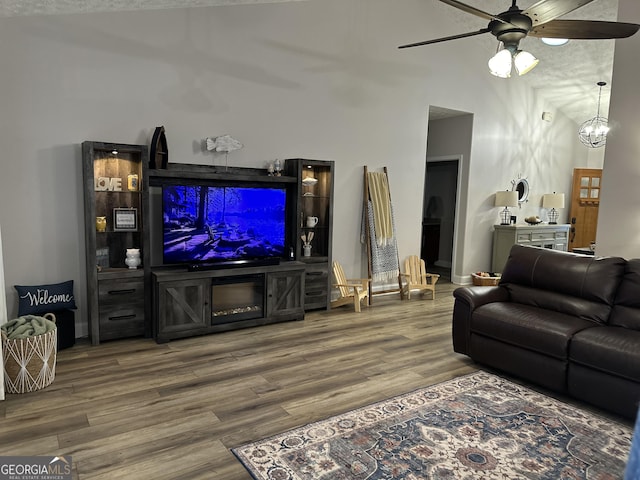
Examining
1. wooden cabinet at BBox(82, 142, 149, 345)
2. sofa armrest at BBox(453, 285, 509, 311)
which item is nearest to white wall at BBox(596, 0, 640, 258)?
sofa armrest at BBox(453, 285, 509, 311)

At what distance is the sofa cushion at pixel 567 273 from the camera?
354cm

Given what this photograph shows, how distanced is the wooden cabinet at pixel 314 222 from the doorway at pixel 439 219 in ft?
11.5

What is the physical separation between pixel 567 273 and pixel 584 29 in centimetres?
187

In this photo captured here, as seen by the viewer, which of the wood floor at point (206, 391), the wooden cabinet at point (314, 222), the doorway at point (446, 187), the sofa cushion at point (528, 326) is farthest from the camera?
the doorway at point (446, 187)

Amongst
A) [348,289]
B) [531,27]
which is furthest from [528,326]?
[348,289]

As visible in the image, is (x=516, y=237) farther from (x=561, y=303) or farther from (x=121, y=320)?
(x=121, y=320)

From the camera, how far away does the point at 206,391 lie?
317 cm

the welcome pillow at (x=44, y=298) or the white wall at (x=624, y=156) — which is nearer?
the welcome pillow at (x=44, y=298)

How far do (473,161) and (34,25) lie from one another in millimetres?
5950

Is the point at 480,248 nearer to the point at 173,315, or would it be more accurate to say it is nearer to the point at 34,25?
the point at 173,315

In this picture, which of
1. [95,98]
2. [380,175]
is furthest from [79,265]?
[380,175]

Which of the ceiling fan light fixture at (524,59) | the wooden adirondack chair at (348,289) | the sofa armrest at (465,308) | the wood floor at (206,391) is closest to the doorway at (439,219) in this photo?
the wooden adirondack chair at (348,289)

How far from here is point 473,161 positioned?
7.14 metres

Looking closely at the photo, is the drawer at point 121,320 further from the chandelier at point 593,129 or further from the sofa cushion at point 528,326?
the chandelier at point 593,129
